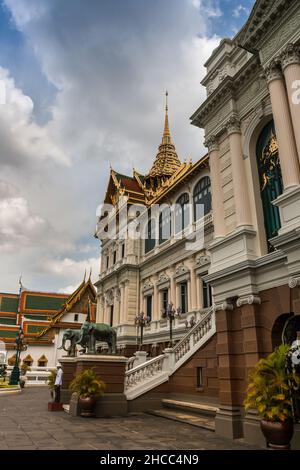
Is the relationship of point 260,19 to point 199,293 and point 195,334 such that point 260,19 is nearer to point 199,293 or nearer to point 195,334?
point 195,334

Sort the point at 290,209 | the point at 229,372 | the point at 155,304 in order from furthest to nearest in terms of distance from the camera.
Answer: the point at 155,304, the point at 229,372, the point at 290,209

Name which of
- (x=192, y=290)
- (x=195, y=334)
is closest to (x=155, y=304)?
(x=192, y=290)

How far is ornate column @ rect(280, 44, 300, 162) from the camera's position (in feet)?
30.8

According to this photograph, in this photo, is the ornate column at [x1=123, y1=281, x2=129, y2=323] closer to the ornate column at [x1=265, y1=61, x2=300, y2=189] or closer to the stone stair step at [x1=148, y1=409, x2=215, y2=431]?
the stone stair step at [x1=148, y1=409, x2=215, y2=431]

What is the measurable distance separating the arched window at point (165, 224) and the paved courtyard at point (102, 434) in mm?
16147

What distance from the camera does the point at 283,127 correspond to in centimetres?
973

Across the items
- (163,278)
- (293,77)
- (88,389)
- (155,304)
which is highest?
(293,77)

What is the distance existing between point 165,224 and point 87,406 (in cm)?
1775

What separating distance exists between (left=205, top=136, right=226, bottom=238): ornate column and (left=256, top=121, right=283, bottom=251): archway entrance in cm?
142

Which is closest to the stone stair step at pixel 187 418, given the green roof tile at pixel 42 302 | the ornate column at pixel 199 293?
the ornate column at pixel 199 293

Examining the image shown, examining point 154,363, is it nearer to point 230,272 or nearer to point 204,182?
point 230,272

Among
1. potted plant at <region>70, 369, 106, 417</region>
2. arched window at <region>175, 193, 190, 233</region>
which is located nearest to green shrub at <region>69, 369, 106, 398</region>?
potted plant at <region>70, 369, 106, 417</region>

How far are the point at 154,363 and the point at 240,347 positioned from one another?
6.55m

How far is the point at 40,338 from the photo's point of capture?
1703 inches
